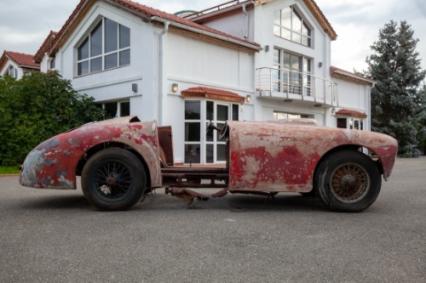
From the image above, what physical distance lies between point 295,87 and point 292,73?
73 cm

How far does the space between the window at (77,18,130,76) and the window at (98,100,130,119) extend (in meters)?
1.43

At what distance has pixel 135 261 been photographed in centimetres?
331

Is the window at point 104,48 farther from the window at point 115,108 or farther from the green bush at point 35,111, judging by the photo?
the green bush at point 35,111

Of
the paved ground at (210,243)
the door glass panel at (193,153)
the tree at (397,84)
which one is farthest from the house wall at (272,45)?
the paved ground at (210,243)

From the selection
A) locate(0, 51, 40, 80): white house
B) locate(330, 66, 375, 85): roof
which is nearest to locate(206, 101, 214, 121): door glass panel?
locate(330, 66, 375, 85): roof

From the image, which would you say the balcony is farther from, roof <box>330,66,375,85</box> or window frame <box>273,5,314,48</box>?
window frame <box>273,5,314,48</box>

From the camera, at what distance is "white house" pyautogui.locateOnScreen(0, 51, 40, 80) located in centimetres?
2961

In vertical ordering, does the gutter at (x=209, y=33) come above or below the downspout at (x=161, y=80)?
above

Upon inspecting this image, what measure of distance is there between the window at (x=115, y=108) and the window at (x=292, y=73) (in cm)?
712

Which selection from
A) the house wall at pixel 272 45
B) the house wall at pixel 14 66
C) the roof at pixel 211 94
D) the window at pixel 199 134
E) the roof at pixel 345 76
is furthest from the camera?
the house wall at pixel 14 66

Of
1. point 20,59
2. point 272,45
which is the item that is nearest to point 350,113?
point 272,45

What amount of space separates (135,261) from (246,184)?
264 cm

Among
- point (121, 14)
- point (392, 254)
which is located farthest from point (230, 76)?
point (392, 254)

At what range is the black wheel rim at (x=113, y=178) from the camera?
18.4 ft
